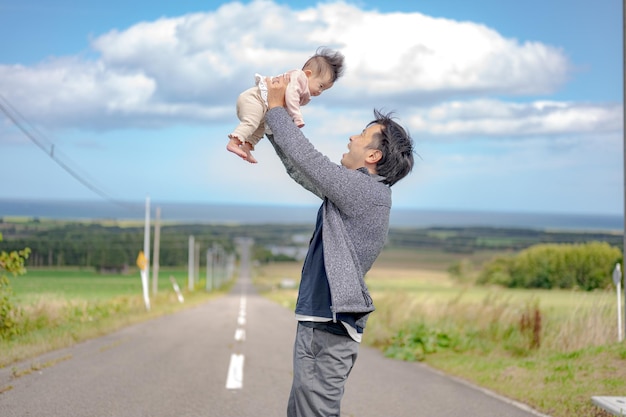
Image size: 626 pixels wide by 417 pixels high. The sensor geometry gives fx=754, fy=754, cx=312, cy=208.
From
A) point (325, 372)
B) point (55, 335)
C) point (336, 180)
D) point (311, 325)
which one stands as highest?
point (336, 180)

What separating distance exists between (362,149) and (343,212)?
1.18 ft

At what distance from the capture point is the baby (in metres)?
3.24

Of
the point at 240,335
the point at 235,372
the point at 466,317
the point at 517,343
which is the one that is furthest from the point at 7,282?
the point at 466,317

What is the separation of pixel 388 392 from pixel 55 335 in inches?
265

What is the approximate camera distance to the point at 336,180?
3.13m

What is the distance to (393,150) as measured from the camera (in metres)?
3.38

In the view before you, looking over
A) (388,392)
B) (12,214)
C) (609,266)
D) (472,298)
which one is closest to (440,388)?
(388,392)

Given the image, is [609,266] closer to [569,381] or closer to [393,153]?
[569,381]

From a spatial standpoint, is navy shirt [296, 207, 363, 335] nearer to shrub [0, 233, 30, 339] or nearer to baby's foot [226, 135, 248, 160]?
baby's foot [226, 135, 248, 160]

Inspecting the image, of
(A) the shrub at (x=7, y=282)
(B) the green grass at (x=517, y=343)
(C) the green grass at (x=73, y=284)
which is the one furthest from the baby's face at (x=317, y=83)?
(C) the green grass at (x=73, y=284)

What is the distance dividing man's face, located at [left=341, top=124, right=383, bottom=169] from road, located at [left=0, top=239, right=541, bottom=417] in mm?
3423

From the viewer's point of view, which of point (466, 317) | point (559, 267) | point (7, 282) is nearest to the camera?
point (7, 282)

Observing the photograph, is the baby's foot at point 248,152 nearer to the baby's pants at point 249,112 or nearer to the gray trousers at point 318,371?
the baby's pants at point 249,112

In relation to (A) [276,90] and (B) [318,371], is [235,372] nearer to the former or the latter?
(B) [318,371]
